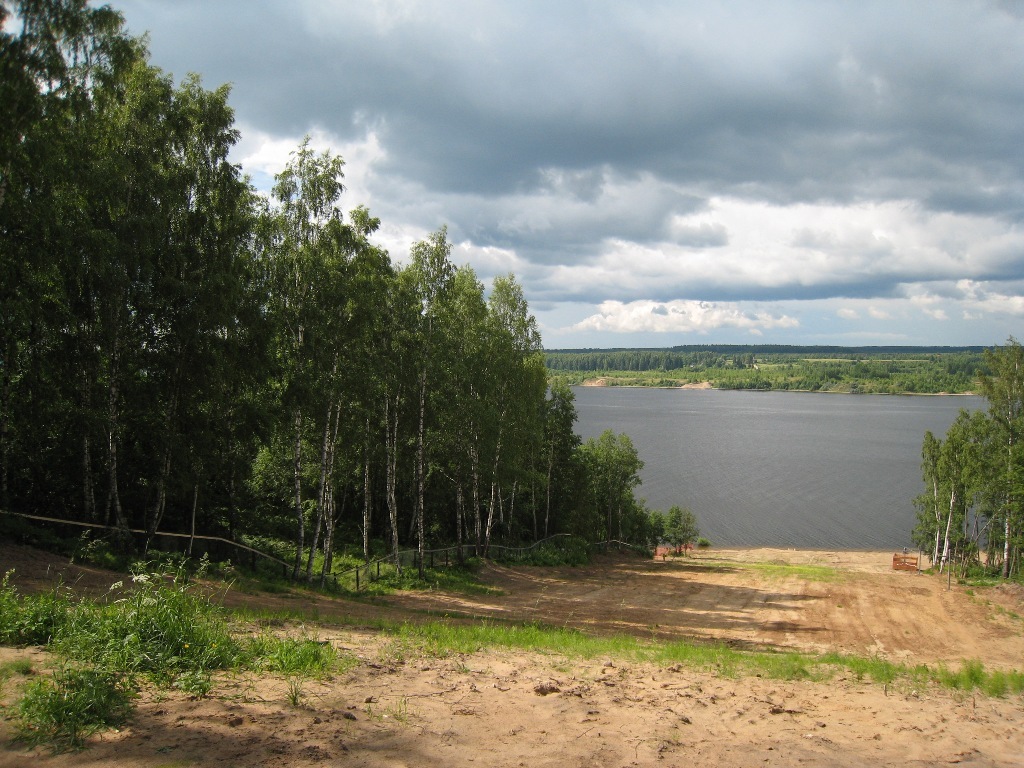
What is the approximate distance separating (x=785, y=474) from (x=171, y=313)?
72995 millimetres

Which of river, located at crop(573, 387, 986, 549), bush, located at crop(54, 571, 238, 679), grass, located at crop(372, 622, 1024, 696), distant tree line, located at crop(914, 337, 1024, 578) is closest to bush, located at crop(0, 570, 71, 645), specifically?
bush, located at crop(54, 571, 238, 679)

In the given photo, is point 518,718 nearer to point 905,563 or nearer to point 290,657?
point 290,657

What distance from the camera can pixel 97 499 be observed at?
1747cm

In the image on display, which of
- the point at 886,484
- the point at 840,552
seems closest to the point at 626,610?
the point at 840,552

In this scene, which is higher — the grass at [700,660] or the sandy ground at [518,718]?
the sandy ground at [518,718]

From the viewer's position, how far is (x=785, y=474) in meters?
74.2

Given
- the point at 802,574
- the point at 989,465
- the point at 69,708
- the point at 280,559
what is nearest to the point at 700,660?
the point at 69,708

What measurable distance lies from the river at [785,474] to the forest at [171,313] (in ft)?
128

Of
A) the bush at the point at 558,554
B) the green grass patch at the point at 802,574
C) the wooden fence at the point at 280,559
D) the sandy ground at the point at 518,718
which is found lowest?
the green grass patch at the point at 802,574

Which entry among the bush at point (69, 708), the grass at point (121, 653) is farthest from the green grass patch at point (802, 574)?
the bush at point (69, 708)

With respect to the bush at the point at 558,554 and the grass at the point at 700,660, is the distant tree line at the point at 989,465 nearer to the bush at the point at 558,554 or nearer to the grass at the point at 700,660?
the bush at the point at 558,554

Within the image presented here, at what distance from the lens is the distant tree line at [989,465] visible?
31.9 metres

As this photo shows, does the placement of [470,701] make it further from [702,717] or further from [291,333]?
[291,333]

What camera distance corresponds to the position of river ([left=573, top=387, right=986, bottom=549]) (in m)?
52.3
